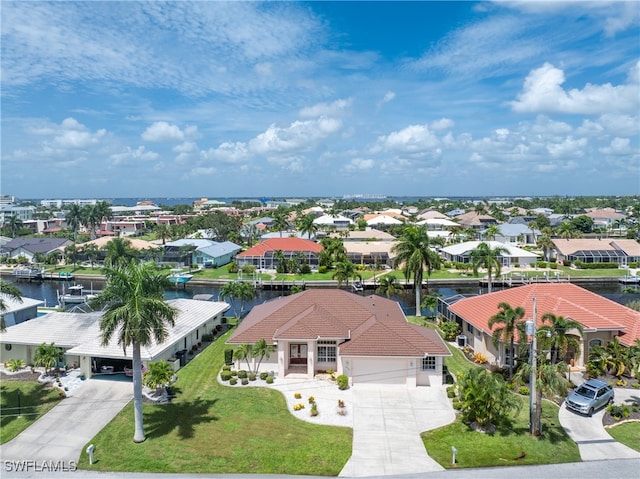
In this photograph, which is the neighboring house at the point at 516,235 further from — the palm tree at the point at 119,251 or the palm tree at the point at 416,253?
the palm tree at the point at 119,251

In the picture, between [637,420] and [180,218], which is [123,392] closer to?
[637,420]

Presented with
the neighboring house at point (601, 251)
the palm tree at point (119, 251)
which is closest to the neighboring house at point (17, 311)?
the palm tree at point (119, 251)

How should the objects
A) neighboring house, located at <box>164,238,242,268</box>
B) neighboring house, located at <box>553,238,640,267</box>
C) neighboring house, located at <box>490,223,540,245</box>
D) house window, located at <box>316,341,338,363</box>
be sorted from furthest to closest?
neighboring house, located at <box>490,223,540,245</box> < neighboring house, located at <box>164,238,242,268</box> < neighboring house, located at <box>553,238,640,267</box> < house window, located at <box>316,341,338,363</box>

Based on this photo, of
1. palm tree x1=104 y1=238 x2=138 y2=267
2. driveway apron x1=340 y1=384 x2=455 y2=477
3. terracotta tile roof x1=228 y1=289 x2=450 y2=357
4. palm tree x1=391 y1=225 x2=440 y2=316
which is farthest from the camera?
palm tree x1=104 y1=238 x2=138 y2=267

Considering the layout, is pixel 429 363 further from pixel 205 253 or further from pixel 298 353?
pixel 205 253

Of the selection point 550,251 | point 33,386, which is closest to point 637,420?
point 33,386

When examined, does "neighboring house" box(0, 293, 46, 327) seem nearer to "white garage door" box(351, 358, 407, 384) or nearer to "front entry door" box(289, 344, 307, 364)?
"front entry door" box(289, 344, 307, 364)

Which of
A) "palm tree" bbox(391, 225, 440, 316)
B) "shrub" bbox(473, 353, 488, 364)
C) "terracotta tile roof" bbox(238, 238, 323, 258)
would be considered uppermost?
"palm tree" bbox(391, 225, 440, 316)

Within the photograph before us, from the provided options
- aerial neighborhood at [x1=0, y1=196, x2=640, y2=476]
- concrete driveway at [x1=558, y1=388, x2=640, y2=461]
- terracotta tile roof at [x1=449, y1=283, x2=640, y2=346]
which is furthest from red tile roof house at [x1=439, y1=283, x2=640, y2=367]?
concrete driveway at [x1=558, y1=388, x2=640, y2=461]
